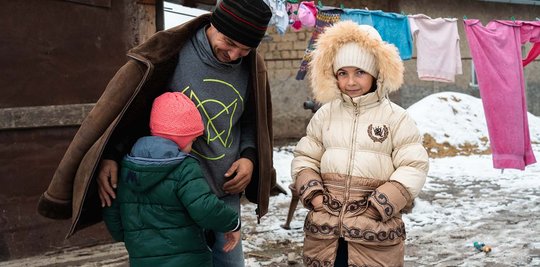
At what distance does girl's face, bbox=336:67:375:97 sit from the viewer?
94.4 inches

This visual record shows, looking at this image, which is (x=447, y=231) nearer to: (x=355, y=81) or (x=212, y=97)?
(x=355, y=81)

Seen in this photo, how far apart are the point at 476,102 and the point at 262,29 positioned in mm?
12409

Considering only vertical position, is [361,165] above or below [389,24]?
below

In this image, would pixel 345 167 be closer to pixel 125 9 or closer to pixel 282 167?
pixel 125 9

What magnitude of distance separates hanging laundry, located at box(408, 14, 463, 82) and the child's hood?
5.51m

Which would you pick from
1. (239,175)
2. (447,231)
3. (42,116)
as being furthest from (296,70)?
(239,175)

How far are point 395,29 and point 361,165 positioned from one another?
480 cm

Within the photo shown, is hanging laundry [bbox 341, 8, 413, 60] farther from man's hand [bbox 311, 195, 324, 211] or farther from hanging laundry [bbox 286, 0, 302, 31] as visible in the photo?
man's hand [bbox 311, 195, 324, 211]

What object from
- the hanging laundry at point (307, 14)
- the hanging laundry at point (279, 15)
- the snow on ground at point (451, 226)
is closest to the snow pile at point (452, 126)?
the snow on ground at point (451, 226)

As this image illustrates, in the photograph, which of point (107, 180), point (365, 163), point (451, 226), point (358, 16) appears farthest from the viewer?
point (358, 16)

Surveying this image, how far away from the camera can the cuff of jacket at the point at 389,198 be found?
222 centimetres

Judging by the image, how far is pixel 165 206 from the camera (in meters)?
2.04

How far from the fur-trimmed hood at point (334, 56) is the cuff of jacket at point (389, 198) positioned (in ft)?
1.53

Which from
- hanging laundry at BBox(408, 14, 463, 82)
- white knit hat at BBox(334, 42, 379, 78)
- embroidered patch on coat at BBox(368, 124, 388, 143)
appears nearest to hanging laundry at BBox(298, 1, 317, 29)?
hanging laundry at BBox(408, 14, 463, 82)
